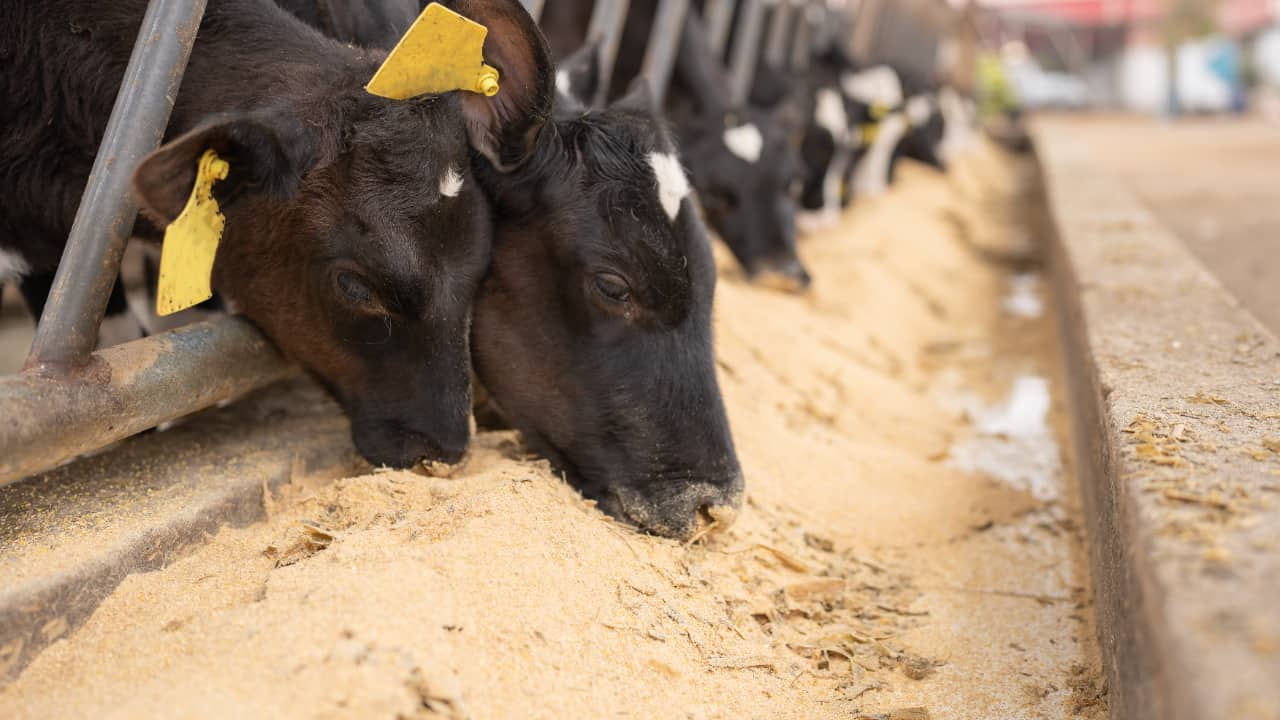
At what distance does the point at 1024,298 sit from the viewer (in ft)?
24.4

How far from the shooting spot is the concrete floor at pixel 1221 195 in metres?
5.89

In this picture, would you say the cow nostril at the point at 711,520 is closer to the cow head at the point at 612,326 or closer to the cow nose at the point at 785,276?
the cow head at the point at 612,326

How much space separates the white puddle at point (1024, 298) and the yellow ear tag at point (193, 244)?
18.2ft

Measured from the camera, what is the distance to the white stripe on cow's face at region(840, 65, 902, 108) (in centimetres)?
1088

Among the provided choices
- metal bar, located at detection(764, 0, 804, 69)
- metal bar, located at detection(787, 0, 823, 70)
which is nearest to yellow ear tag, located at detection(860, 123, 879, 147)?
metal bar, located at detection(787, 0, 823, 70)

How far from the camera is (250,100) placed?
2576 mm

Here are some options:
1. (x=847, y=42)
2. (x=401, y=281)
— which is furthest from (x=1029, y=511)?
(x=847, y=42)

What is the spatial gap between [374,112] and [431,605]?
1233 mm

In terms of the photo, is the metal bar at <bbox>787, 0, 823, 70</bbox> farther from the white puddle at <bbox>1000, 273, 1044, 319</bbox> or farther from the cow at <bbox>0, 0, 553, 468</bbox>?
the cow at <bbox>0, 0, 553, 468</bbox>

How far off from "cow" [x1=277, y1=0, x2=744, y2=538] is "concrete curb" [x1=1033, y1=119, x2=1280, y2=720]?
91cm

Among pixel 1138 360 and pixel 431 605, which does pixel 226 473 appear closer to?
pixel 431 605

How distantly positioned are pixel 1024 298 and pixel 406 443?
581 centimetres

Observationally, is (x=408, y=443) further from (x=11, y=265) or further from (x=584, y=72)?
(x=584, y=72)

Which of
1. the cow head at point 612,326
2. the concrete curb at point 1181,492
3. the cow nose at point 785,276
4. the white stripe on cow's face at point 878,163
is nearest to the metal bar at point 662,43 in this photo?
the cow nose at point 785,276
